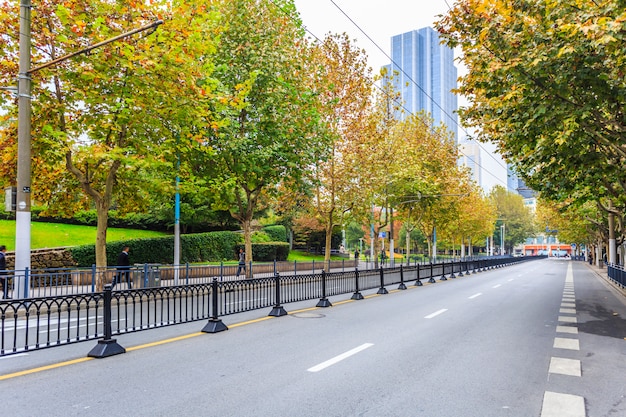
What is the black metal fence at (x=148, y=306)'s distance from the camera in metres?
7.39

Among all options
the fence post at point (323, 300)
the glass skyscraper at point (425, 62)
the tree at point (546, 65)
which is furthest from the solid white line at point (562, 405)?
the glass skyscraper at point (425, 62)

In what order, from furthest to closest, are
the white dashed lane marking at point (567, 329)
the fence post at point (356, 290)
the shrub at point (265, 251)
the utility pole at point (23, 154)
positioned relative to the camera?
the shrub at point (265, 251) < the fence post at point (356, 290) < the utility pole at point (23, 154) < the white dashed lane marking at point (567, 329)

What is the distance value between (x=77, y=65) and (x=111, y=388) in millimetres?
11463

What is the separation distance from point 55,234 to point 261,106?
18.2 meters

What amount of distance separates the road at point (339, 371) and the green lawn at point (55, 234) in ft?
70.1

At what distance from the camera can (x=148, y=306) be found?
8.52 metres

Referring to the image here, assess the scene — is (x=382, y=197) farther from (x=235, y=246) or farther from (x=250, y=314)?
(x=250, y=314)

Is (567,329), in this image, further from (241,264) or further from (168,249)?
(168,249)

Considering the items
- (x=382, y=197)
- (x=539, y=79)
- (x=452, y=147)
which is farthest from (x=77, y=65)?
(x=452, y=147)

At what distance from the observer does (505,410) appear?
4.93m

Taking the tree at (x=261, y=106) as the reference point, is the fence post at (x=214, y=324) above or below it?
below

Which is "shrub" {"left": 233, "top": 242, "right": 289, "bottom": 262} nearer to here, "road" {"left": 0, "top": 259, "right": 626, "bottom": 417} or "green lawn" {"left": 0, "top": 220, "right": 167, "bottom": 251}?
"green lawn" {"left": 0, "top": 220, "right": 167, "bottom": 251}

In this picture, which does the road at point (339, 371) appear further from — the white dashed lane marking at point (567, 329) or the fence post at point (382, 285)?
the fence post at point (382, 285)

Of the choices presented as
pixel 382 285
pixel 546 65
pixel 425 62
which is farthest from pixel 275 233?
pixel 425 62
